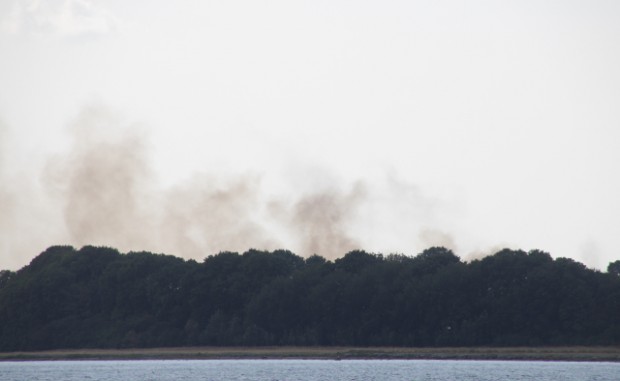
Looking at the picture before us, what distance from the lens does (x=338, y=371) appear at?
542ft

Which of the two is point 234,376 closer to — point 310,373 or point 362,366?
point 310,373

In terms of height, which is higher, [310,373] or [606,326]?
[606,326]

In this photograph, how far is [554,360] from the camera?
18762cm

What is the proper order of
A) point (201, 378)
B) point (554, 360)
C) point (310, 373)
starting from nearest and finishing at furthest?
point (201, 378) → point (310, 373) → point (554, 360)

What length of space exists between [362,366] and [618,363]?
36111mm

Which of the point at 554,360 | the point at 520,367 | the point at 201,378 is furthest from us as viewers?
the point at 554,360

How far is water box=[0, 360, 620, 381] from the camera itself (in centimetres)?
14762

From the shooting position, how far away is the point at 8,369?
18912cm

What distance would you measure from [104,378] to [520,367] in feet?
184

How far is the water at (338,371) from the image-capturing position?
5812 inches

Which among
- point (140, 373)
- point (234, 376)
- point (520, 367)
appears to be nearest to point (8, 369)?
point (140, 373)

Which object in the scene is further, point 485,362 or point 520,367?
point 485,362

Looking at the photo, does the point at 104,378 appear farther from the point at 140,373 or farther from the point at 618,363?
the point at 618,363

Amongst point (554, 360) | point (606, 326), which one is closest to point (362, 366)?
point (554, 360)
